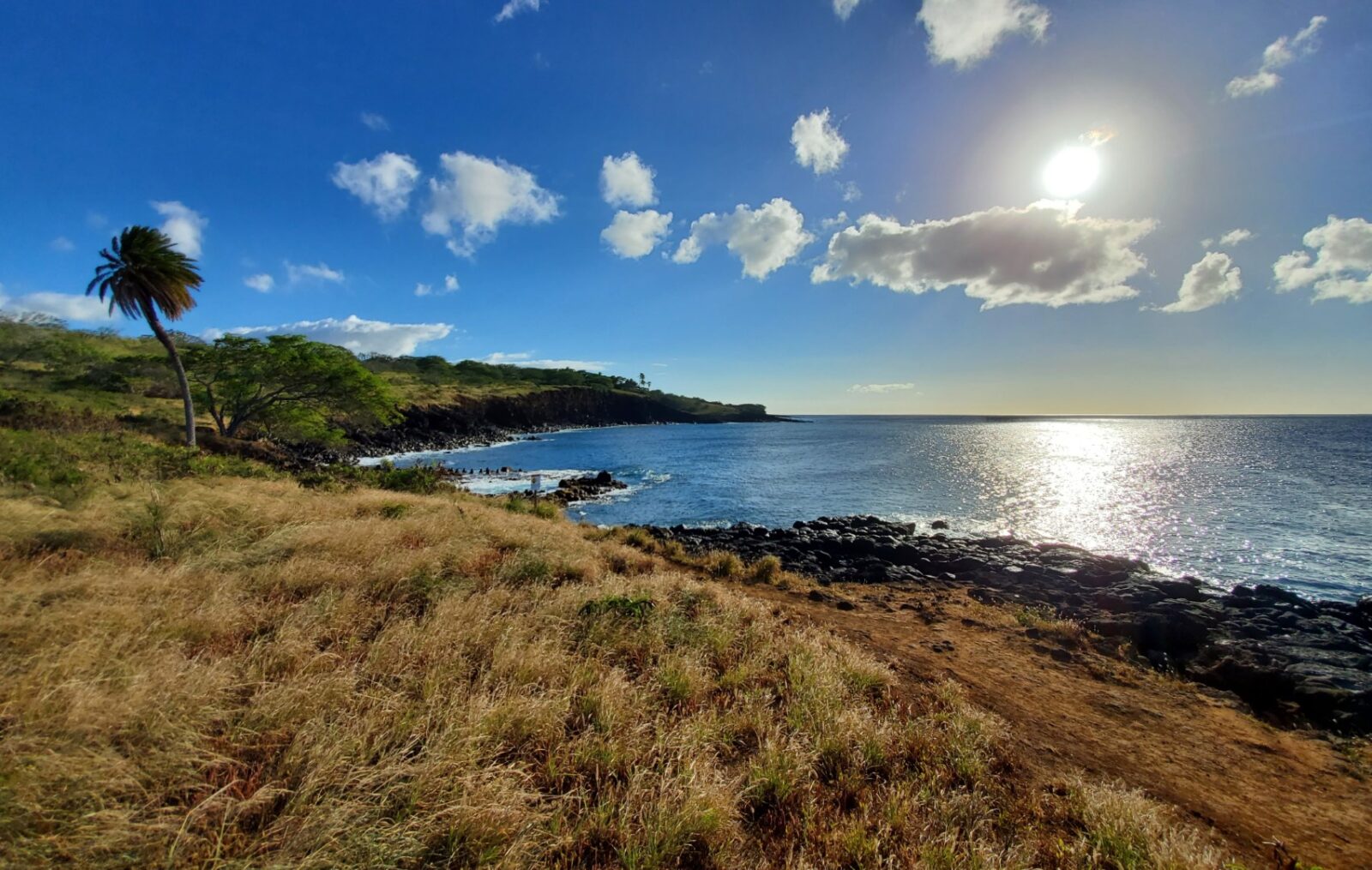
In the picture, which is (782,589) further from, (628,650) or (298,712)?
(298,712)

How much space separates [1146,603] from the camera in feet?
50.4

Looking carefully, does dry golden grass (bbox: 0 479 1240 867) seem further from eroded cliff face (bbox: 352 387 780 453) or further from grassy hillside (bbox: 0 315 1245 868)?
eroded cliff face (bbox: 352 387 780 453)

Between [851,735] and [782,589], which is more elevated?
[851,735]

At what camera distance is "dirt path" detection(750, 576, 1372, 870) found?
5.69m

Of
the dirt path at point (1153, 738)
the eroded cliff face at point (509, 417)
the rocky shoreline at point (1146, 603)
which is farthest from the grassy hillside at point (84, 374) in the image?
the dirt path at point (1153, 738)

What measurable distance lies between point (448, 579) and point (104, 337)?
8984 cm

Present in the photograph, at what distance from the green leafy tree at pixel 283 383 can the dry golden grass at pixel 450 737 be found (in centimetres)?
3206

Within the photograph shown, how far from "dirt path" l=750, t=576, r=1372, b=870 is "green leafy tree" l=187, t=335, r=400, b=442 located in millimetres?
37710

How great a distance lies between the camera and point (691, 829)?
3707mm

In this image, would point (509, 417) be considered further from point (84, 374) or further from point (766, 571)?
point (766, 571)

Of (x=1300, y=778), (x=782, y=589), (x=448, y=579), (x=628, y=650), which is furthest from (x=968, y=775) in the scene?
(x=782, y=589)

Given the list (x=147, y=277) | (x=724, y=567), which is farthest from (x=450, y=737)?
(x=147, y=277)

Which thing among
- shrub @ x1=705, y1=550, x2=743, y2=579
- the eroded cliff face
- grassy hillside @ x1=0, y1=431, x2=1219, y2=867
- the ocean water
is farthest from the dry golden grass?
the eroded cliff face

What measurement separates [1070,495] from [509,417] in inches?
3924
